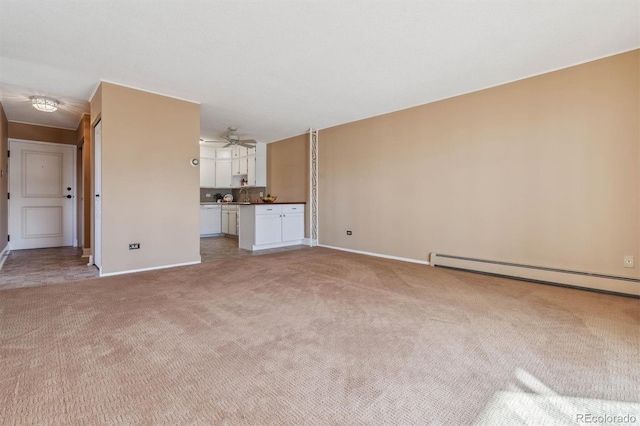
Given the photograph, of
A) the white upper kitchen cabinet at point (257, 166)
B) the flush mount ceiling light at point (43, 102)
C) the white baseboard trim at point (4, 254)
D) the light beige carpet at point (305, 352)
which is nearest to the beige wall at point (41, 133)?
the flush mount ceiling light at point (43, 102)

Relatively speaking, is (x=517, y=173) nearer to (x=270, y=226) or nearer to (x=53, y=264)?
(x=270, y=226)

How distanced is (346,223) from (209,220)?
4.09 meters

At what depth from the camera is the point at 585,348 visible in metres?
1.96

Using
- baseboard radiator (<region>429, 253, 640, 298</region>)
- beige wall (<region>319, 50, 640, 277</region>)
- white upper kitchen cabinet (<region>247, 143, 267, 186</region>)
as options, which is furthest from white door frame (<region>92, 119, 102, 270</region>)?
baseboard radiator (<region>429, 253, 640, 298</region>)

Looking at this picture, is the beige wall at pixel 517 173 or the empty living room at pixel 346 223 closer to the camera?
the empty living room at pixel 346 223

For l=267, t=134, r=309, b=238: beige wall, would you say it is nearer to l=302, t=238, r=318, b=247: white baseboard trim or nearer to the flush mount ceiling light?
l=302, t=238, r=318, b=247: white baseboard trim

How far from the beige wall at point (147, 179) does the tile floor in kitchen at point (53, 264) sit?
541 millimetres

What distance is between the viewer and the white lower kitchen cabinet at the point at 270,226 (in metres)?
5.91

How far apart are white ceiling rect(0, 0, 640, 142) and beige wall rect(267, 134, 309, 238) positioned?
2.40 m

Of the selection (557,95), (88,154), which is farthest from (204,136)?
(557,95)

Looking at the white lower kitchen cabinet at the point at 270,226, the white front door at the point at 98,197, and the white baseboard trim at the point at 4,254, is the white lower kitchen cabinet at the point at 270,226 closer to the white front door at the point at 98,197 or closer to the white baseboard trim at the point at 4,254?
the white front door at the point at 98,197

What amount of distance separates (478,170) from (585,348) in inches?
105

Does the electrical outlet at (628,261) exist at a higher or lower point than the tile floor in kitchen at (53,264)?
higher

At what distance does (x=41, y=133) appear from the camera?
6.03 metres
